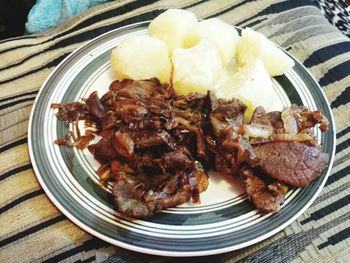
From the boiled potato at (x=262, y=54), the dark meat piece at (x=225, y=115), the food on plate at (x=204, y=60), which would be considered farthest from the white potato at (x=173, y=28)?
the dark meat piece at (x=225, y=115)

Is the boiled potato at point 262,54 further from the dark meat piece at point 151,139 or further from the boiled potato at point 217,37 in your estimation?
the dark meat piece at point 151,139

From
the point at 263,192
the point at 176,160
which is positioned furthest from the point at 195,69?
the point at 263,192

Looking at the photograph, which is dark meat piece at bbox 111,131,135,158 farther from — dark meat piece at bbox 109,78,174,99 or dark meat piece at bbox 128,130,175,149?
dark meat piece at bbox 109,78,174,99

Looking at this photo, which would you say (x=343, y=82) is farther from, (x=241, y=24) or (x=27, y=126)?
(x=27, y=126)

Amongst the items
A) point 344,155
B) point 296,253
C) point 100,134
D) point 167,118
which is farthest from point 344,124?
point 100,134

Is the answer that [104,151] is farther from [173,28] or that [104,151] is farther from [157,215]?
[173,28]

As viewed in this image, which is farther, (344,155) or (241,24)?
(241,24)
